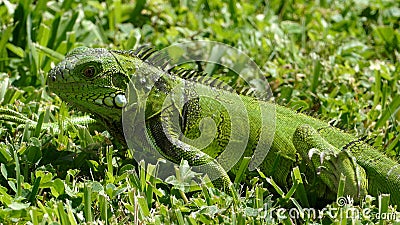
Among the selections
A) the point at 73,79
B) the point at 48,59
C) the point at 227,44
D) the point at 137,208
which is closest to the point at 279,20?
the point at 227,44

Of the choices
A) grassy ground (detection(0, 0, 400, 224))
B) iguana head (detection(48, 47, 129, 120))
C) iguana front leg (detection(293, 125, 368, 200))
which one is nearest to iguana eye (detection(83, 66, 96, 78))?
iguana head (detection(48, 47, 129, 120))

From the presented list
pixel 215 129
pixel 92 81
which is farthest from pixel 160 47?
pixel 92 81

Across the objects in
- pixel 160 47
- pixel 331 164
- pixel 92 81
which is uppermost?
pixel 92 81

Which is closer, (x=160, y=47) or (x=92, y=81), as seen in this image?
(x=92, y=81)

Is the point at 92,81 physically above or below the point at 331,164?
above

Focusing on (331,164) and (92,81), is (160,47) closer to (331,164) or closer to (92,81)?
(92,81)

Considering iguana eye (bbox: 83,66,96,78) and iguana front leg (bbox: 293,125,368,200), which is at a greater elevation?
iguana eye (bbox: 83,66,96,78)

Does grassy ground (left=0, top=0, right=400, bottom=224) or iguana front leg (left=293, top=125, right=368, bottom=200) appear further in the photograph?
iguana front leg (left=293, top=125, right=368, bottom=200)

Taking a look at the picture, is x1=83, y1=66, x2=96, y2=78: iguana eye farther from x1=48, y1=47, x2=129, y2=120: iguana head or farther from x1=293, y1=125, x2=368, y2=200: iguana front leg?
x1=293, y1=125, x2=368, y2=200: iguana front leg
